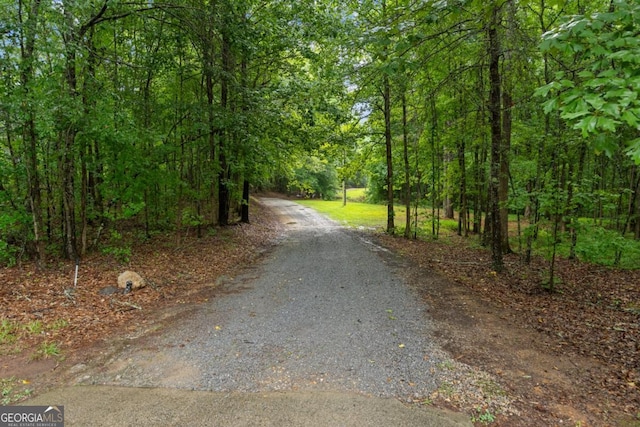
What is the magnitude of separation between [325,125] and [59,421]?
37.0ft

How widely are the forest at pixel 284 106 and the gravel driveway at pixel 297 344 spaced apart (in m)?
2.61

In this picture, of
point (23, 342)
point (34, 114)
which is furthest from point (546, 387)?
point (34, 114)

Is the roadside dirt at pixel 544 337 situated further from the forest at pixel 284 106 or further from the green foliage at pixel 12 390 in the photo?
the green foliage at pixel 12 390

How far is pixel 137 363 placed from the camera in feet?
11.7

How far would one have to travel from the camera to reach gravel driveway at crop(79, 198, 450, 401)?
3215 millimetres

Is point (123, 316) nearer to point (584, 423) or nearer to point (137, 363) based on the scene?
point (137, 363)

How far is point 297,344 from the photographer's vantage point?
3.98 m

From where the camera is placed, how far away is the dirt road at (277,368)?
2752 millimetres

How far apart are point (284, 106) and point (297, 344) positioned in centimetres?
787

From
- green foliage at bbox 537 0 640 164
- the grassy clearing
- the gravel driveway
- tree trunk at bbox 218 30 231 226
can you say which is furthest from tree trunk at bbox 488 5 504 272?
tree trunk at bbox 218 30 231 226

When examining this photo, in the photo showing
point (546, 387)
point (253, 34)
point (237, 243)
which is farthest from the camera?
point (237, 243)

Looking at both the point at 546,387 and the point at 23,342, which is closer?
the point at 546,387

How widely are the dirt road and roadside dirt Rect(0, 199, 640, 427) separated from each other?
11.7 inches

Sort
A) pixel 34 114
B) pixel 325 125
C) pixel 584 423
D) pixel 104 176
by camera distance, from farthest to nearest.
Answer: pixel 325 125, pixel 104 176, pixel 34 114, pixel 584 423
